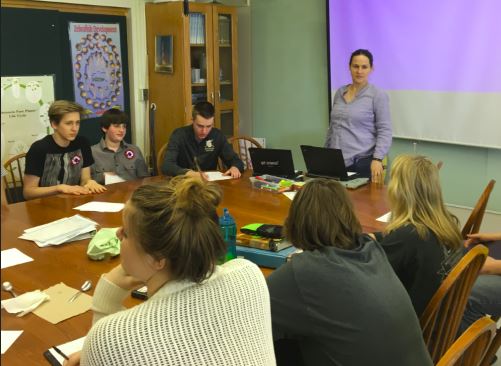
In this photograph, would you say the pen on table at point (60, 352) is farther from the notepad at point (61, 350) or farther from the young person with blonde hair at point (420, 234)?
the young person with blonde hair at point (420, 234)

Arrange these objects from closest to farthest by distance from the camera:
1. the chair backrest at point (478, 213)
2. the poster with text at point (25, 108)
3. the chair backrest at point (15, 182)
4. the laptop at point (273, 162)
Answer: the chair backrest at point (478, 213) → the laptop at point (273, 162) → the chair backrest at point (15, 182) → the poster with text at point (25, 108)

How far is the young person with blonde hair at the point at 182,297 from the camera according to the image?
103 cm

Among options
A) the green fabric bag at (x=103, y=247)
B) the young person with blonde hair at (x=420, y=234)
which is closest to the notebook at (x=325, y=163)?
the young person with blonde hair at (x=420, y=234)

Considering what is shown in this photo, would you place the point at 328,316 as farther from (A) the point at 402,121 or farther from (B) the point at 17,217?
(A) the point at 402,121

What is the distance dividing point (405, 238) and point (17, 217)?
179 centimetres

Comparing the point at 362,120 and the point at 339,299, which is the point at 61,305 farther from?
the point at 362,120

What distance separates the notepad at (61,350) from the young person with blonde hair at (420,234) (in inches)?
39.6

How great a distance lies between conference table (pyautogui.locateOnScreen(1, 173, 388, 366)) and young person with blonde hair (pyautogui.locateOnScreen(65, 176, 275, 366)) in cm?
25

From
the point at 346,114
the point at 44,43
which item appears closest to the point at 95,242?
the point at 346,114

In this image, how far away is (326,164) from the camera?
3.16 m

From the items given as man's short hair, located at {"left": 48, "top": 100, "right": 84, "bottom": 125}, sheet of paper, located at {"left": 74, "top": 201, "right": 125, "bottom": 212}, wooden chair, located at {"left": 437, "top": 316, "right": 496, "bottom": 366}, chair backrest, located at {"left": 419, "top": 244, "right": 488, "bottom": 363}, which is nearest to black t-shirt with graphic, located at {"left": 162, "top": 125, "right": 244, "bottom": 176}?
man's short hair, located at {"left": 48, "top": 100, "right": 84, "bottom": 125}

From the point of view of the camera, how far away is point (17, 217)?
257 centimetres

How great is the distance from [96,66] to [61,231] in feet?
8.53

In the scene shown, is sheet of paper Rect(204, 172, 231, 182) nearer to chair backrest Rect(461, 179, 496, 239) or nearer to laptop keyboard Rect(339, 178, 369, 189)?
laptop keyboard Rect(339, 178, 369, 189)
